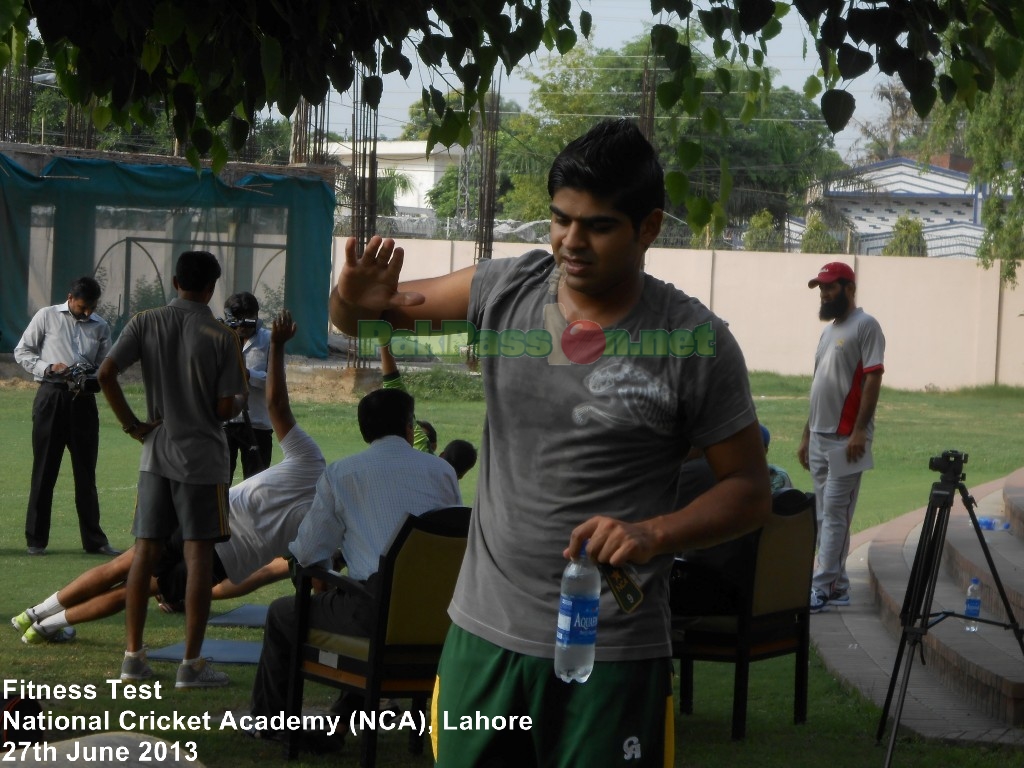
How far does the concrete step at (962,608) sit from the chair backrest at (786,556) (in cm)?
60

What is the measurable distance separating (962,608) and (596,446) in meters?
5.54

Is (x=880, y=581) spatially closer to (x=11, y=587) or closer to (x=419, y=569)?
(x=419, y=569)

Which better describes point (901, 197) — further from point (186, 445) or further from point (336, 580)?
point (336, 580)

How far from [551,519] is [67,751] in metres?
1.00

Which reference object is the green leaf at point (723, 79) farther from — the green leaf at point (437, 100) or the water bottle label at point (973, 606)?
the water bottle label at point (973, 606)

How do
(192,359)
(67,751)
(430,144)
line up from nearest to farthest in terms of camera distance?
1. (67,751)
2. (430,144)
3. (192,359)

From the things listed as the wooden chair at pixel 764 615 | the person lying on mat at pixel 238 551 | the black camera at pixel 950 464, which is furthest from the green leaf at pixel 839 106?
the person lying on mat at pixel 238 551

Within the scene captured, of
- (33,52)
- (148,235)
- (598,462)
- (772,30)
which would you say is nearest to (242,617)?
(33,52)

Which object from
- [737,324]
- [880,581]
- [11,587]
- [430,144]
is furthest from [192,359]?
[737,324]

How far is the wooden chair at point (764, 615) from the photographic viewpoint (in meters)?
5.55

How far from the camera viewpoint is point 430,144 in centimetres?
524

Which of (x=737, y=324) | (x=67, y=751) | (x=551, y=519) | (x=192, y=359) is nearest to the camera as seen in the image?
(x=67, y=751)

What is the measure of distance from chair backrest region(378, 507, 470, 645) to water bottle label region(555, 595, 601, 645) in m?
2.19

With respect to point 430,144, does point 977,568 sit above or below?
below
